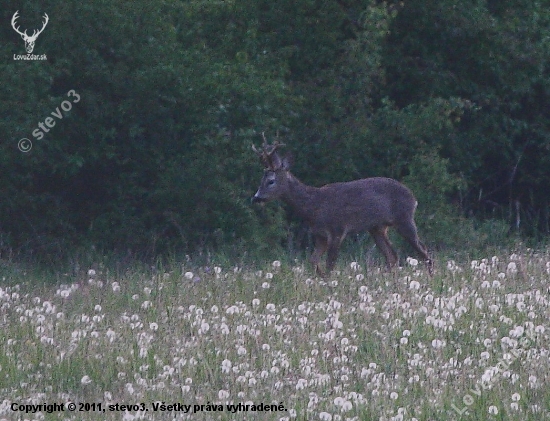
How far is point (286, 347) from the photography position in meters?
8.04

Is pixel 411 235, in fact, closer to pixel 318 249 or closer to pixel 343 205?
pixel 343 205

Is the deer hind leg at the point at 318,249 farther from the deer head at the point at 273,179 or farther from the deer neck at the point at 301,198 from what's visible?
the deer head at the point at 273,179

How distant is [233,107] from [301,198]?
9.73 ft

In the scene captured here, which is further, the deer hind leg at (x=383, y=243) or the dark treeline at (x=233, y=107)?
the dark treeline at (x=233, y=107)

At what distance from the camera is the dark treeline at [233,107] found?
15.1m

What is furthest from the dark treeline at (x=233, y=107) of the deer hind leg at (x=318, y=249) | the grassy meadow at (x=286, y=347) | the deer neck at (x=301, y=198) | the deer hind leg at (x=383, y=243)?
the grassy meadow at (x=286, y=347)

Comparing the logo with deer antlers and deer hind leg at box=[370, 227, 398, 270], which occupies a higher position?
the logo with deer antlers

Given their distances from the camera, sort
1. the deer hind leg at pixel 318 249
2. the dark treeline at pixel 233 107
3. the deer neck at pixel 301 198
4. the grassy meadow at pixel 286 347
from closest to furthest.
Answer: the grassy meadow at pixel 286 347 < the deer hind leg at pixel 318 249 < the deer neck at pixel 301 198 < the dark treeline at pixel 233 107

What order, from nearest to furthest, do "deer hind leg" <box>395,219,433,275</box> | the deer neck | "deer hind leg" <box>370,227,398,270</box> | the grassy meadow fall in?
the grassy meadow, "deer hind leg" <box>395,219,433,275</box>, the deer neck, "deer hind leg" <box>370,227,398,270</box>

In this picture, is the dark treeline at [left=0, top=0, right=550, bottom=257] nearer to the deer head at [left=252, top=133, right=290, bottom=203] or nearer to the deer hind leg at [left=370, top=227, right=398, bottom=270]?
the deer head at [left=252, top=133, right=290, bottom=203]

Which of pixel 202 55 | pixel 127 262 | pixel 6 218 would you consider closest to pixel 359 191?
pixel 127 262

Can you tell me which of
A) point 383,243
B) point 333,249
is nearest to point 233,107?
point 383,243

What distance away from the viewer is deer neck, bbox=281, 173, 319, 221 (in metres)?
13.2

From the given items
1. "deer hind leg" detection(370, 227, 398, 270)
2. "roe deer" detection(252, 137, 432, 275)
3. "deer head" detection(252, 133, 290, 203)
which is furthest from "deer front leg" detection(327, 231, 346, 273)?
"deer head" detection(252, 133, 290, 203)
